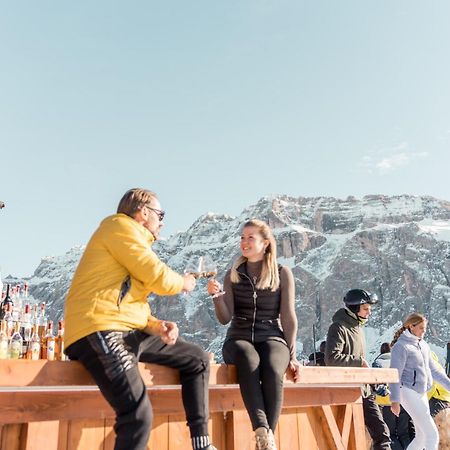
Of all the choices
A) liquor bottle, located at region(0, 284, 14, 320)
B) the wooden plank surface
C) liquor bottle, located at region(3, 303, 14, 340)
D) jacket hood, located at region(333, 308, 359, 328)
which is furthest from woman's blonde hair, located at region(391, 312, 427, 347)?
liquor bottle, located at region(0, 284, 14, 320)

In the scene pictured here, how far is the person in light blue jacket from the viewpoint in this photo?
562 centimetres

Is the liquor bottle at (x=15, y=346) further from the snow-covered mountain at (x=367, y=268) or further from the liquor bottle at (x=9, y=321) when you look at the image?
the snow-covered mountain at (x=367, y=268)

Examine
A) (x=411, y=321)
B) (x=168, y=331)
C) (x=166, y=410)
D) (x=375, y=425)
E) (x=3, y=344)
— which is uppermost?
(x=168, y=331)

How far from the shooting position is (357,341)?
18.6 ft

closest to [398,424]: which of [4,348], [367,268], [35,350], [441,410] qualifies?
[441,410]

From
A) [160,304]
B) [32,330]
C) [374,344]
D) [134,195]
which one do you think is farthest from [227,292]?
[160,304]

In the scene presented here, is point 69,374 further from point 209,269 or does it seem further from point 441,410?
point 441,410

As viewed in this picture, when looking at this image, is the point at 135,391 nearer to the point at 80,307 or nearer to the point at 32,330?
the point at 80,307

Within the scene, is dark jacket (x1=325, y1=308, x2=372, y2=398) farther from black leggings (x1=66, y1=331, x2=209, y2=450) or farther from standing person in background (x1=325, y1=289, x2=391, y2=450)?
black leggings (x1=66, y1=331, x2=209, y2=450)

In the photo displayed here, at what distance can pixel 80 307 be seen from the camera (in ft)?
8.56

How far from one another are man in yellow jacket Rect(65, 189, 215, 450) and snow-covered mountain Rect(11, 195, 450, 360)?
5012 inches

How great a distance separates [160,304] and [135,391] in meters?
171

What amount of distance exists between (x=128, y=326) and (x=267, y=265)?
1425 mm

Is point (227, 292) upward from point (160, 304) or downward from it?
upward
